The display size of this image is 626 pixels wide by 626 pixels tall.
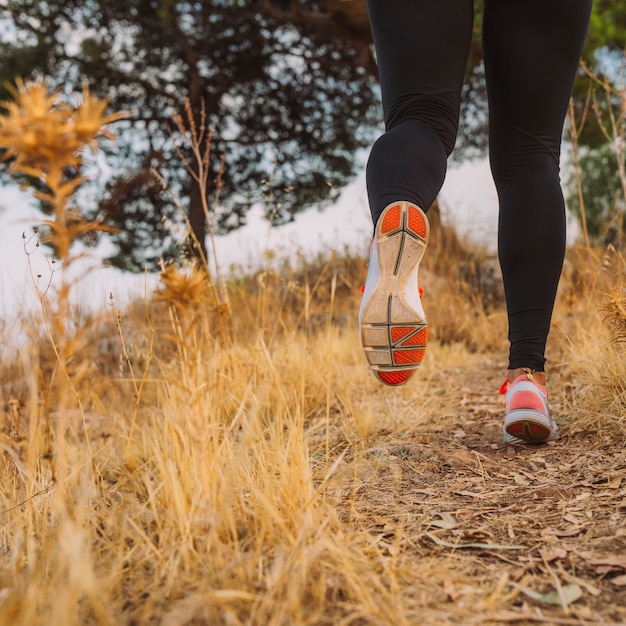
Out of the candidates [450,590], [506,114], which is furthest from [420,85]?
[450,590]

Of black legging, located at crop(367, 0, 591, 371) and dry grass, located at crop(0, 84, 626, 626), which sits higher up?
black legging, located at crop(367, 0, 591, 371)

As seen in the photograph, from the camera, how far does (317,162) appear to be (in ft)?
25.7

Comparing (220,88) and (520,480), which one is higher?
(220,88)

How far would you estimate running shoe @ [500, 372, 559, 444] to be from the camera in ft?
4.52

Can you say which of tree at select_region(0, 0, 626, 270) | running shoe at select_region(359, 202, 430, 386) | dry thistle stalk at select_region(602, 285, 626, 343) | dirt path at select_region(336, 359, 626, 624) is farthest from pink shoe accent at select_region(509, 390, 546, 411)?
tree at select_region(0, 0, 626, 270)

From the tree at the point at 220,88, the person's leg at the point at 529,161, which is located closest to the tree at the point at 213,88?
the tree at the point at 220,88

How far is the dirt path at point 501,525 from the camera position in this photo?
742 mm

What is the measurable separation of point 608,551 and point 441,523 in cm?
25

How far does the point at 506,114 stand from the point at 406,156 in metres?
0.44

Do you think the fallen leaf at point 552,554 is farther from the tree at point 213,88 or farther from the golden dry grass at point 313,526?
the tree at point 213,88

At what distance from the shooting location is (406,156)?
1.15 m

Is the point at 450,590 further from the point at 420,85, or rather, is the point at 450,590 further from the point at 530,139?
the point at 530,139

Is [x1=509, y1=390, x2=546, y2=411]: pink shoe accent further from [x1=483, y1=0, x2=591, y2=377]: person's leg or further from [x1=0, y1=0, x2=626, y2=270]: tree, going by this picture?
Result: [x1=0, y1=0, x2=626, y2=270]: tree

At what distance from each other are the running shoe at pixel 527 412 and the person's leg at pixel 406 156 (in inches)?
15.0
